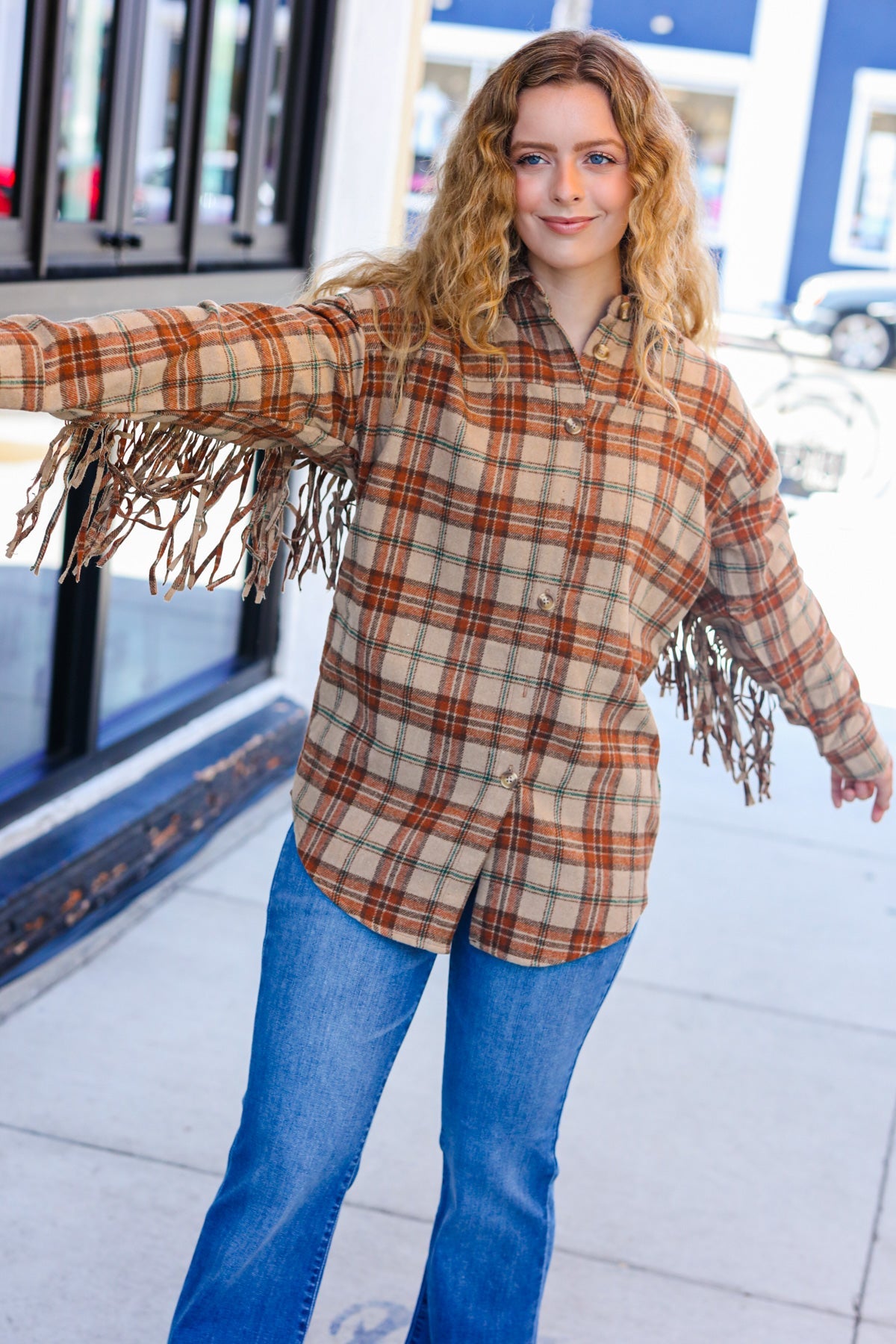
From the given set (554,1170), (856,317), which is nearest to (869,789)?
(554,1170)

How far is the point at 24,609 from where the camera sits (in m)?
4.43

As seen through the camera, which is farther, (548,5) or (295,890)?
(548,5)

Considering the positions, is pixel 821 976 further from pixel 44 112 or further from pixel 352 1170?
pixel 44 112

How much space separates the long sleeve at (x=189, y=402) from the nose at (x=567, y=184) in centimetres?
27

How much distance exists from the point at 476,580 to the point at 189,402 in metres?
A: 0.38

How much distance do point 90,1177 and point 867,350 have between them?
15.6 meters

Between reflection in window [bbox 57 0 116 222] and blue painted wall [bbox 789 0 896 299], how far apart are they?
18701mm

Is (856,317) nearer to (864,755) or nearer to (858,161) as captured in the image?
(858,161)

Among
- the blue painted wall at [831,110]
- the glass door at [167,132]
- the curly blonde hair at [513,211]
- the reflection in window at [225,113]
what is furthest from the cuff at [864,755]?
the blue painted wall at [831,110]

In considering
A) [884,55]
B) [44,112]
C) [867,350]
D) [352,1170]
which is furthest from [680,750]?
[884,55]

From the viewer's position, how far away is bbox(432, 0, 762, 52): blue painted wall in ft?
66.7

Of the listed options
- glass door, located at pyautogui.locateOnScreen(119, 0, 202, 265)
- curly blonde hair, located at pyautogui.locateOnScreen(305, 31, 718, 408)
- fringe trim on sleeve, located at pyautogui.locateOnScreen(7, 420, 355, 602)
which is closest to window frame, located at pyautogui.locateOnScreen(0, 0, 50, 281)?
glass door, located at pyautogui.locateOnScreen(119, 0, 202, 265)

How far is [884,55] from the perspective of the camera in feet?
65.6

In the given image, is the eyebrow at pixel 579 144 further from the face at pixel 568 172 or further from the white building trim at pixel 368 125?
the white building trim at pixel 368 125
